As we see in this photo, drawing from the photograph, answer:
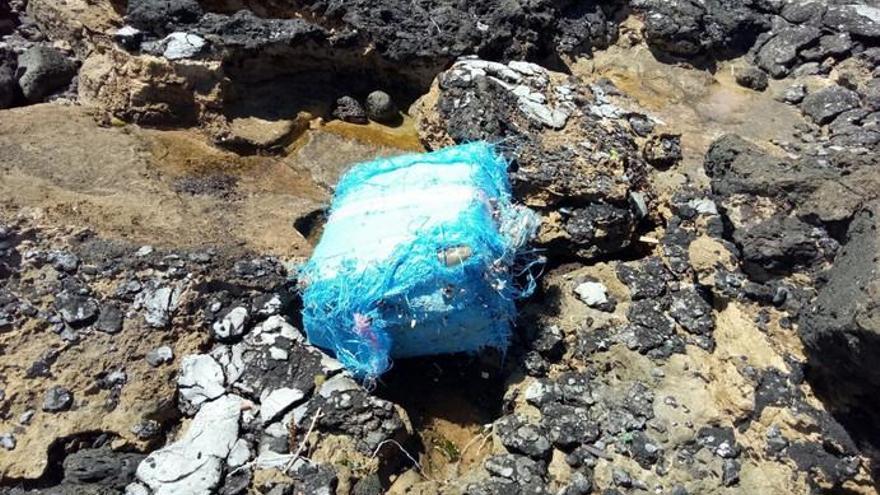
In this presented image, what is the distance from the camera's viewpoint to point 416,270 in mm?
2986

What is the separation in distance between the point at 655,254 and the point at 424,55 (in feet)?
Result: 5.80

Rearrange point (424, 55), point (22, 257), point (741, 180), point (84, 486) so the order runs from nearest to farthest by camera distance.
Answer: point (84, 486)
point (22, 257)
point (741, 180)
point (424, 55)

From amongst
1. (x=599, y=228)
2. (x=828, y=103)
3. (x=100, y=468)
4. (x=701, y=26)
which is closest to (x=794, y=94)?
(x=828, y=103)

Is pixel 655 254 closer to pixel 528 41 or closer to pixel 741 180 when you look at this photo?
pixel 741 180

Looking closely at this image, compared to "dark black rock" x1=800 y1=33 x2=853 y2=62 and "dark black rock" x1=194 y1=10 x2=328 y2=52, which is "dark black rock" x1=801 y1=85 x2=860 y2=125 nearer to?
"dark black rock" x1=800 y1=33 x2=853 y2=62

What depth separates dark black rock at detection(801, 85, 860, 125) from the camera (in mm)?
4668

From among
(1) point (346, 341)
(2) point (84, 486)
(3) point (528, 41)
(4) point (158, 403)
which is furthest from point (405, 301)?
(3) point (528, 41)

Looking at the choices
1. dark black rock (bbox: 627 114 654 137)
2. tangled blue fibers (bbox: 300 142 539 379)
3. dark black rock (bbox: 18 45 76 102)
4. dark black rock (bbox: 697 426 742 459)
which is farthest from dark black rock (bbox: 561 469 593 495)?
dark black rock (bbox: 18 45 76 102)

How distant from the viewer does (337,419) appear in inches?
117

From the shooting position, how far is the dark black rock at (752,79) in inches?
198

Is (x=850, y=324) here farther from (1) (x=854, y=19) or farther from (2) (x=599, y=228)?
(1) (x=854, y=19)

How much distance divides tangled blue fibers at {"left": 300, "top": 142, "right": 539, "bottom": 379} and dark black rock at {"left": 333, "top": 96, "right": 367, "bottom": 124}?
1.29 m

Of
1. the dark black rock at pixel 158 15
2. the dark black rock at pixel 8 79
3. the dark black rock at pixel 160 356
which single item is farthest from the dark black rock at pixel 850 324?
the dark black rock at pixel 8 79

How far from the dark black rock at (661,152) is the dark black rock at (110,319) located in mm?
2708
